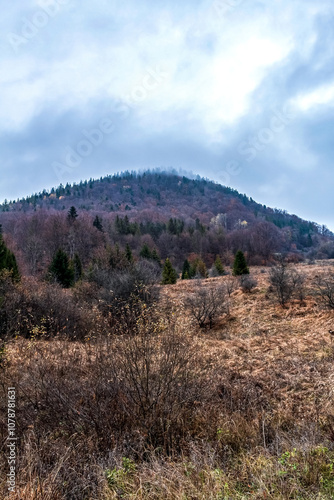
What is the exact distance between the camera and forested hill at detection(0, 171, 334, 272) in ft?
155

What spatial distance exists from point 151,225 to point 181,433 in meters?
65.1

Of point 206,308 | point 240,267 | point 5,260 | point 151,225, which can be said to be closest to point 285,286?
point 206,308

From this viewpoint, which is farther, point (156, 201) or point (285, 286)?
point (156, 201)

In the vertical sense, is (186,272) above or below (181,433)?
above

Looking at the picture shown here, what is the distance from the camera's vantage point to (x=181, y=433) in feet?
13.0

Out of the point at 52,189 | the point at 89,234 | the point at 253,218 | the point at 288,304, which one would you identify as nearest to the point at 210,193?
the point at 253,218

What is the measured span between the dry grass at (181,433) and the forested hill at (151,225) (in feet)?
87.6

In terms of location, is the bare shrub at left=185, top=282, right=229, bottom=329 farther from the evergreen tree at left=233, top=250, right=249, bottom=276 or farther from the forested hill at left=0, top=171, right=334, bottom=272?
the forested hill at left=0, top=171, right=334, bottom=272

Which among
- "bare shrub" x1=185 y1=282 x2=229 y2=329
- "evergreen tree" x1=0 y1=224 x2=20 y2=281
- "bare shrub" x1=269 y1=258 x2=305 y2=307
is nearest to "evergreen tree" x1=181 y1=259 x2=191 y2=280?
"bare shrub" x1=269 y1=258 x2=305 y2=307

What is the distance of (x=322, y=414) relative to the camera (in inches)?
174

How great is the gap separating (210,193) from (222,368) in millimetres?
151921

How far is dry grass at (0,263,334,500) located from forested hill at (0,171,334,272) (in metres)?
26.7

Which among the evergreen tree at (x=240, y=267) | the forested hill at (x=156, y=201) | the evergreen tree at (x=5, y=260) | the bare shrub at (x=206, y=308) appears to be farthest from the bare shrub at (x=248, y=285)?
the forested hill at (x=156, y=201)

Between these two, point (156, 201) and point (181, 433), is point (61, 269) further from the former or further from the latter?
point (156, 201)
